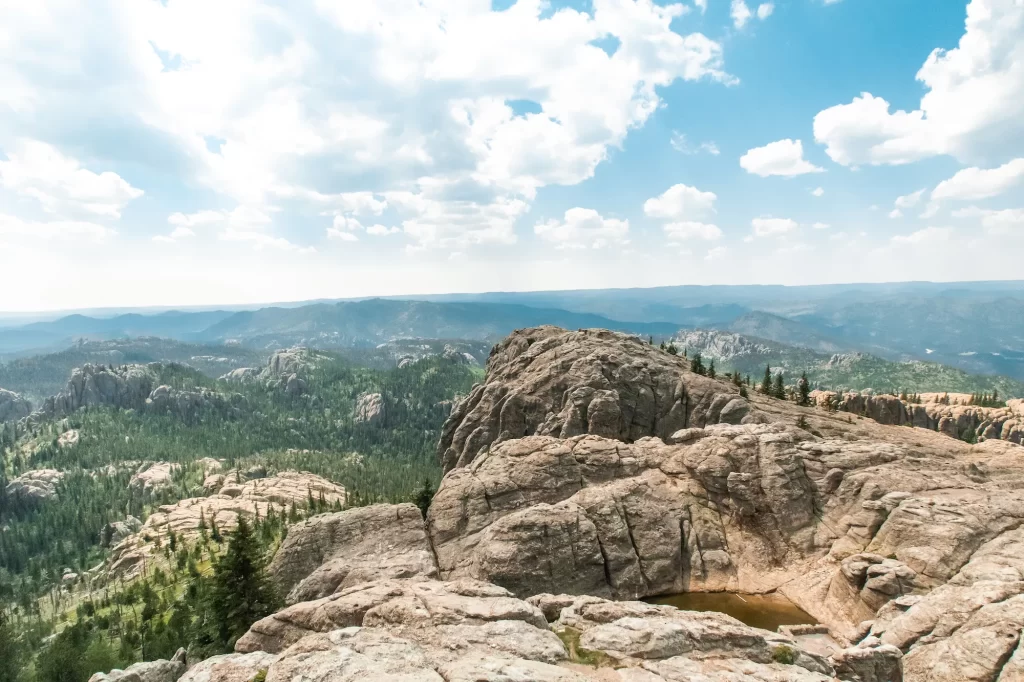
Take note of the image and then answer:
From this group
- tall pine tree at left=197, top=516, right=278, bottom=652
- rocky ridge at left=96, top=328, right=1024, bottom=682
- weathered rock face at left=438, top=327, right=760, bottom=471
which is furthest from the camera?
weathered rock face at left=438, top=327, right=760, bottom=471

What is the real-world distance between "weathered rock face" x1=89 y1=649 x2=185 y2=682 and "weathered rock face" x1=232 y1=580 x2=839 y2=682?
40.2 ft

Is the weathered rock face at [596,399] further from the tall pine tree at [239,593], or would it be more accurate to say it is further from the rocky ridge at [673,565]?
the tall pine tree at [239,593]

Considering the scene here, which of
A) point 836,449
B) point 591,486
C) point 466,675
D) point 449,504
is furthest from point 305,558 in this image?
point 836,449

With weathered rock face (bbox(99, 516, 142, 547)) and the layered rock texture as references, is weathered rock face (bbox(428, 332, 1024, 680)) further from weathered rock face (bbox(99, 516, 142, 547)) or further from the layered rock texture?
weathered rock face (bbox(99, 516, 142, 547))

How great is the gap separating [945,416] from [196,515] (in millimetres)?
255569

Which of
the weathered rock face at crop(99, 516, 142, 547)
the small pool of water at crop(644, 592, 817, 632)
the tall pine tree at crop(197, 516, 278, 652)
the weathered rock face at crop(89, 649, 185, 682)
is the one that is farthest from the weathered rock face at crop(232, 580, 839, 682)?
the weathered rock face at crop(99, 516, 142, 547)

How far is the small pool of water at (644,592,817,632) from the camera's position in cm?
3756

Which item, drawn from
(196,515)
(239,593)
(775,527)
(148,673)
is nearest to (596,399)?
(775,527)

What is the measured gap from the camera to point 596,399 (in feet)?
266

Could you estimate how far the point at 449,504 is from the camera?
48594 millimetres

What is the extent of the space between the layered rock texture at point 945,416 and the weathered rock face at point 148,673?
14254 cm

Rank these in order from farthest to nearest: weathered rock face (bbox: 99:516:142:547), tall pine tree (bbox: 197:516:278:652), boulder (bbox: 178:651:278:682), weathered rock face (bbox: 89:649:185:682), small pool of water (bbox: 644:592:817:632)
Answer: weathered rock face (bbox: 99:516:142:547) → tall pine tree (bbox: 197:516:278:652) → small pool of water (bbox: 644:592:817:632) → weathered rock face (bbox: 89:649:185:682) → boulder (bbox: 178:651:278:682)

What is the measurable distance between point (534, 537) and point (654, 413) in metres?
50.9

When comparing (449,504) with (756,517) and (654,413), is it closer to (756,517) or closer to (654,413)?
(756,517)
